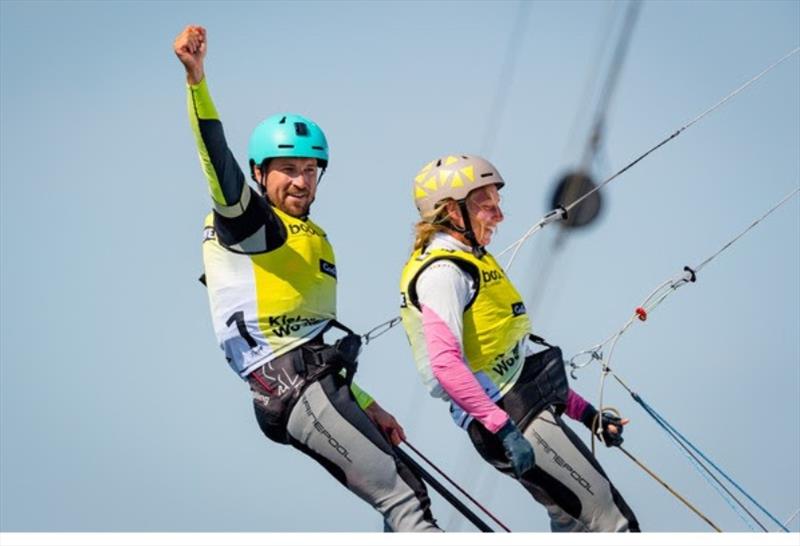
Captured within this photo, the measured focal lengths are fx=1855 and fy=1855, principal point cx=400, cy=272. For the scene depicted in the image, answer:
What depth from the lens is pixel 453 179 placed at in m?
10.5

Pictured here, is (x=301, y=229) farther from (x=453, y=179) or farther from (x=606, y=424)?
(x=606, y=424)

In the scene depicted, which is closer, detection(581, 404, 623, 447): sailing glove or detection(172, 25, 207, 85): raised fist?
detection(172, 25, 207, 85): raised fist

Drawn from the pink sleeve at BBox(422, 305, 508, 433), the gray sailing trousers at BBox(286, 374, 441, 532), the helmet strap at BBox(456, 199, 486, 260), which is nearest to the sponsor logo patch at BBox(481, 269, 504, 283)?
the helmet strap at BBox(456, 199, 486, 260)

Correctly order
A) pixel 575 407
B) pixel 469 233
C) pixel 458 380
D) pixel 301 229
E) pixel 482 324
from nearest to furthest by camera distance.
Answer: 1. pixel 458 380
2. pixel 301 229
3. pixel 482 324
4. pixel 469 233
5. pixel 575 407

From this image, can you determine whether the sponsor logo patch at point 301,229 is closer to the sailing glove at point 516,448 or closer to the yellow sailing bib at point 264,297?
the yellow sailing bib at point 264,297

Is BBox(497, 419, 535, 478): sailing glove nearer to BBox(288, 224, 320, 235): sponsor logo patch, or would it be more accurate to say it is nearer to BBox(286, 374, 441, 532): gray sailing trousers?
BBox(286, 374, 441, 532): gray sailing trousers

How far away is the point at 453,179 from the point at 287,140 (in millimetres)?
970

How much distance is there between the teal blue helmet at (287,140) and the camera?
10.2 metres

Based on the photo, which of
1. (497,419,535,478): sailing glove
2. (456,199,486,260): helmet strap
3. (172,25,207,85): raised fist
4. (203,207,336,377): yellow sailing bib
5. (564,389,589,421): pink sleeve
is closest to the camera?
(172,25,207,85): raised fist

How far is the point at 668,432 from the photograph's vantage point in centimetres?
1152

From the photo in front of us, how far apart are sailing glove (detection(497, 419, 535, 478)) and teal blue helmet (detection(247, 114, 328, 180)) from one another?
187cm

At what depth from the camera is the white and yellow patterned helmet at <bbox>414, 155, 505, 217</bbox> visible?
1043 cm

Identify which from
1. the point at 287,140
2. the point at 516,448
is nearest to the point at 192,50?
the point at 287,140
